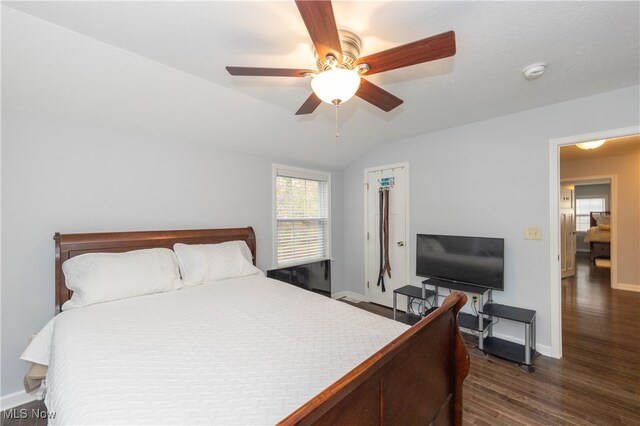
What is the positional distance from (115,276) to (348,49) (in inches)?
91.2

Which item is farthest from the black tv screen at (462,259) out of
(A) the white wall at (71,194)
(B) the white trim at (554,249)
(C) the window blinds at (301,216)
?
Result: (A) the white wall at (71,194)

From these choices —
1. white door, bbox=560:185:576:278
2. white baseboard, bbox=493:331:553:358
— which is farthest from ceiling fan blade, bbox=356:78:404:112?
white door, bbox=560:185:576:278

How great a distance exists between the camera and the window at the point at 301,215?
12.4 ft

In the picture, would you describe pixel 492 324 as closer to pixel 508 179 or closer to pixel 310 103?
pixel 508 179

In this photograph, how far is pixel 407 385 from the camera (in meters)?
1.15

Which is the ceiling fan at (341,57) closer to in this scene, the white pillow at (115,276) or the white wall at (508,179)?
the white pillow at (115,276)

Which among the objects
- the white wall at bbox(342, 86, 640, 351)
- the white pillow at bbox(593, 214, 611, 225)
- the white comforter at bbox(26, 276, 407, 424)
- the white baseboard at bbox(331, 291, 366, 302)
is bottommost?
the white baseboard at bbox(331, 291, 366, 302)

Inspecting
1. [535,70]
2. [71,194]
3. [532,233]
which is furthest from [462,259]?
[71,194]

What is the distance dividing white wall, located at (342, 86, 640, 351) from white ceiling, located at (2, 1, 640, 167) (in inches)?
7.8

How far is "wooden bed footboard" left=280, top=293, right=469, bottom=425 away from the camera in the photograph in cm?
77

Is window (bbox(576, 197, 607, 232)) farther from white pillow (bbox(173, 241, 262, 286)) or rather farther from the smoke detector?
white pillow (bbox(173, 241, 262, 286))

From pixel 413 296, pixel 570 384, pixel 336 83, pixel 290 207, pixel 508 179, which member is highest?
pixel 336 83

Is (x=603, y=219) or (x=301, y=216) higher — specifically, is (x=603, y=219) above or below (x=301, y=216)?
below

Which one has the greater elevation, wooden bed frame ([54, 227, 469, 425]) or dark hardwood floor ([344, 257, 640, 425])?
wooden bed frame ([54, 227, 469, 425])
